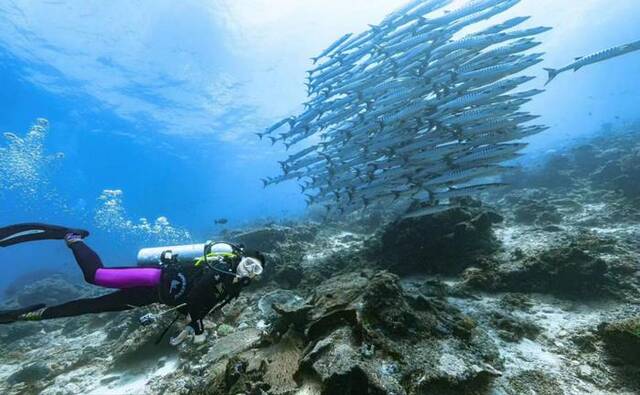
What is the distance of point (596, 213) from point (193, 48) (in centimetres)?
2791

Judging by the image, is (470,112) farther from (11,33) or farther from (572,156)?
(11,33)

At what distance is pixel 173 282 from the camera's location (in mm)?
4215

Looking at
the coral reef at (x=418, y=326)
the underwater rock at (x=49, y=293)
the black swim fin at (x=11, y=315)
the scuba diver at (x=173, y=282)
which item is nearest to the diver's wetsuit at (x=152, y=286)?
the scuba diver at (x=173, y=282)

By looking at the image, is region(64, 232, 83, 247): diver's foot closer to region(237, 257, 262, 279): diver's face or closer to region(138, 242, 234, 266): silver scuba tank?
region(138, 242, 234, 266): silver scuba tank

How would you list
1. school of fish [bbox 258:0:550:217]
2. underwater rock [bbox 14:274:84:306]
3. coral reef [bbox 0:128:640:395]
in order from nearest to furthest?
coral reef [bbox 0:128:640:395] < school of fish [bbox 258:0:550:217] < underwater rock [bbox 14:274:84:306]

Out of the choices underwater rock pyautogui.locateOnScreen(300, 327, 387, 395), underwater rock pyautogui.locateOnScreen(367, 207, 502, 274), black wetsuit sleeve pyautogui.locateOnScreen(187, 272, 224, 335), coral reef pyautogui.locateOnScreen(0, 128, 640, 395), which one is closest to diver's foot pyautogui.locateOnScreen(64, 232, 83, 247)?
coral reef pyautogui.locateOnScreen(0, 128, 640, 395)

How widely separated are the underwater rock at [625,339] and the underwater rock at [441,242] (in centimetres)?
278

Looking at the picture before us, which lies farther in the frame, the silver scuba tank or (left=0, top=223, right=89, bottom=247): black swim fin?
(left=0, top=223, right=89, bottom=247): black swim fin

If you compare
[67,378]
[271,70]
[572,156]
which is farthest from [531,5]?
[67,378]

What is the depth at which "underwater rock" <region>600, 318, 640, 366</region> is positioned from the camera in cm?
A: 335

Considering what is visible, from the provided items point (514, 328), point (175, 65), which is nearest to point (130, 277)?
point (514, 328)

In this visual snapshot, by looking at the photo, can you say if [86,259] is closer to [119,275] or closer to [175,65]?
[119,275]

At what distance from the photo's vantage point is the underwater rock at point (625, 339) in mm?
3350

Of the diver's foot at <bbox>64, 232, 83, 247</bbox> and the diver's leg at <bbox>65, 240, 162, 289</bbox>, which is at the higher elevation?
the diver's foot at <bbox>64, 232, 83, 247</bbox>
